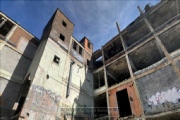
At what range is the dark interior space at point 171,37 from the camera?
11080 millimetres

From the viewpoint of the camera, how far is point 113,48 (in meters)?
17.7

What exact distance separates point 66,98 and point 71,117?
155cm

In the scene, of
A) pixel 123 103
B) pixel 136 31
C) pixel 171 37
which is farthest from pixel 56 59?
pixel 171 37

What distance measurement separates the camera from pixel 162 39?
11.9m

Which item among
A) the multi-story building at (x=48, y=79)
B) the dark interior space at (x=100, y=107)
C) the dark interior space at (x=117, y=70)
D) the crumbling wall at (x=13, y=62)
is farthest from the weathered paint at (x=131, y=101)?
the crumbling wall at (x=13, y=62)

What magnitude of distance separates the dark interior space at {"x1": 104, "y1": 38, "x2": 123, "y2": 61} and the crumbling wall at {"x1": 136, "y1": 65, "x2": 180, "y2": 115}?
7.21 meters

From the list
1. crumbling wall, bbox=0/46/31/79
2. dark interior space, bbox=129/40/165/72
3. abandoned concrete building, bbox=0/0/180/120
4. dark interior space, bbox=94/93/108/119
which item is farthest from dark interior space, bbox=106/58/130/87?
crumbling wall, bbox=0/46/31/79

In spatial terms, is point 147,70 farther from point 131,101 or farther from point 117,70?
point 117,70

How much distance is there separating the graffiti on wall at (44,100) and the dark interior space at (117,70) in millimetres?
7329

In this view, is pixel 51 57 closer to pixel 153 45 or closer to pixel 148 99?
pixel 148 99

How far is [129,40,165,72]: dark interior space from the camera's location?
12.2 metres

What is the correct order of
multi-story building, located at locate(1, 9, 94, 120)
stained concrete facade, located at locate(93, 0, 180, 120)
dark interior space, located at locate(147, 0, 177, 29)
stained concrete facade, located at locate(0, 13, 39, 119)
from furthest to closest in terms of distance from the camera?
1. dark interior space, located at locate(147, 0, 177, 29)
2. stained concrete facade, located at locate(0, 13, 39, 119)
3. stained concrete facade, located at locate(93, 0, 180, 120)
4. multi-story building, located at locate(1, 9, 94, 120)

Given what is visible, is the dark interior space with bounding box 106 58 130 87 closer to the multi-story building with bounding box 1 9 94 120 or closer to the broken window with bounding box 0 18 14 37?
the multi-story building with bounding box 1 9 94 120

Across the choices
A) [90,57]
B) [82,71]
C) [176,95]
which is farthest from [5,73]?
[176,95]
